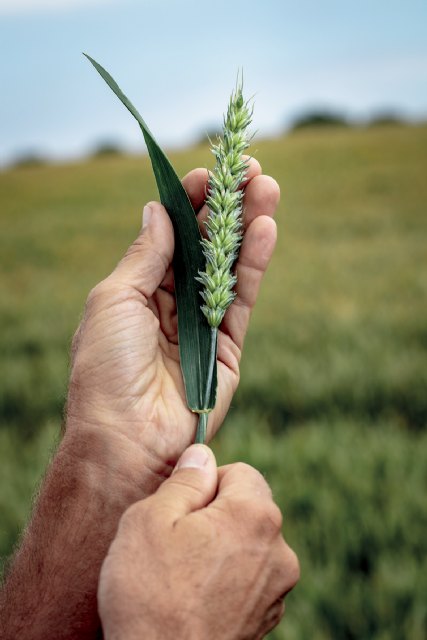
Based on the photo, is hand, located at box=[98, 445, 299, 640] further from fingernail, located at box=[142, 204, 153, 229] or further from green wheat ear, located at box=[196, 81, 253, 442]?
fingernail, located at box=[142, 204, 153, 229]

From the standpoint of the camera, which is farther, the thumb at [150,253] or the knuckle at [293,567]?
the thumb at [150,253]

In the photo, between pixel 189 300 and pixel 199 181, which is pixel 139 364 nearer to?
pixel 189 300

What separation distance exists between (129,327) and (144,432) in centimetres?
21

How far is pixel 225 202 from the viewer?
134cm

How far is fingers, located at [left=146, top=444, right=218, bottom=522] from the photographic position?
1.19 m

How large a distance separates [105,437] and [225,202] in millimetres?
507

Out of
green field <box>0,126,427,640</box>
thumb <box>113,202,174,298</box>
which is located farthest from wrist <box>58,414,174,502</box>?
green field <box>0,126,427,640</box>

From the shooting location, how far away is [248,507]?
1237 mm

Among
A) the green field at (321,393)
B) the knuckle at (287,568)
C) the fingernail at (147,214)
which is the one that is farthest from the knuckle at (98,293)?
the green field at (321,393)

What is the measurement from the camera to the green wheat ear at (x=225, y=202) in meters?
1.32

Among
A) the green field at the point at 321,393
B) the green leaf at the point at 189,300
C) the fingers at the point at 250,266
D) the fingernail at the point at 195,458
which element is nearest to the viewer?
the fingernail at the point at 195,458

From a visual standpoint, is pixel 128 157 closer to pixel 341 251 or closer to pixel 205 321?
pixel 341 251

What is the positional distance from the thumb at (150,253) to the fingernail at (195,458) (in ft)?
1.24

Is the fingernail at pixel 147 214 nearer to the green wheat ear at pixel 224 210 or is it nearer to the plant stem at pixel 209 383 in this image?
the green wheat ear at pixel 224 210
